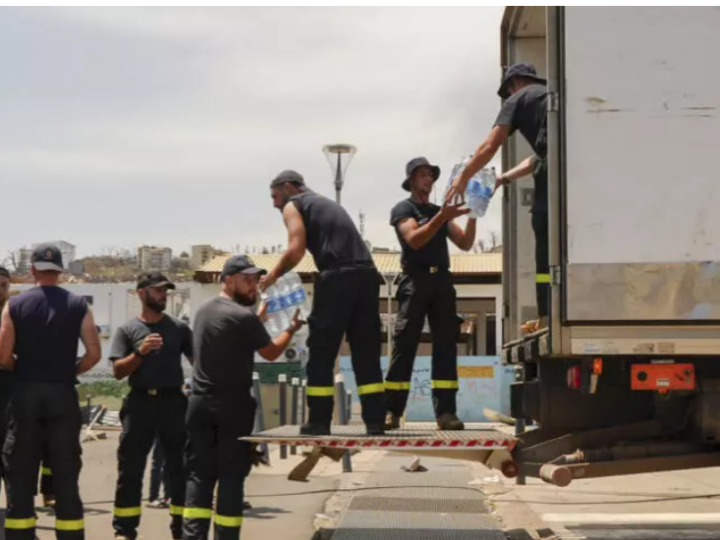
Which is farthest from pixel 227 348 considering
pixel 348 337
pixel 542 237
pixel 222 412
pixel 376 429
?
pixel 542 237

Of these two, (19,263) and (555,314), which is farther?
(19,263)

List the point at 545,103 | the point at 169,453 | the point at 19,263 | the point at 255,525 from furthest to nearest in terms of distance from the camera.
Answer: the point at 19,263 → the point at 255,525 → the point at 169,453 → the point at 545,103

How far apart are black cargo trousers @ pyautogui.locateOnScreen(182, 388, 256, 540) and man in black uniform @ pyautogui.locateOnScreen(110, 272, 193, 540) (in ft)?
2.68

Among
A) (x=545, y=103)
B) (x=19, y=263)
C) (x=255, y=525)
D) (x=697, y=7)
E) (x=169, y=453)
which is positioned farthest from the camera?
(x=19, y=263)

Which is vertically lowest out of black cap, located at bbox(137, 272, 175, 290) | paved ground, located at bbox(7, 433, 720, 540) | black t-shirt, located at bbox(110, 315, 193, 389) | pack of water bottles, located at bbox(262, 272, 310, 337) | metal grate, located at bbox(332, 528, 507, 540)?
paved ground, located at bbox(7, 433, 720, 540)

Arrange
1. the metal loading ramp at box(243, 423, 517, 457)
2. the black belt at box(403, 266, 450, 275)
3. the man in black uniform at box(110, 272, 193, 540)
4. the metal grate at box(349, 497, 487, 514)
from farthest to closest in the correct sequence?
the metal grate at box(349, 497, 487, 514), the black belt at box(403, 266, 450, 275), the man in black uniform at box(110, 272, 193, 540), the metal loading ramp at box(243, 423, 517, 457)

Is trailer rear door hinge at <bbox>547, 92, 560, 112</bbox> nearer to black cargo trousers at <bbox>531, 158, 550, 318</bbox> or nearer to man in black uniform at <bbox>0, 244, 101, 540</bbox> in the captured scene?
black cargo trousers at <bbox>531, 158, 550, 318</bbox>

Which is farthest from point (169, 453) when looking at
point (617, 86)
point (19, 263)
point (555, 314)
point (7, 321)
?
point (19, 263)

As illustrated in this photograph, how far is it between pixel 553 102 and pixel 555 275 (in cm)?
110

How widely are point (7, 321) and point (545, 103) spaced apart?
12.8 ft

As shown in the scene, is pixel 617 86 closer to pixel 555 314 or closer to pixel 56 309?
pixel 555 314

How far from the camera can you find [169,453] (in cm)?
695

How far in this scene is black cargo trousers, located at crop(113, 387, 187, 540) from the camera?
6.79m

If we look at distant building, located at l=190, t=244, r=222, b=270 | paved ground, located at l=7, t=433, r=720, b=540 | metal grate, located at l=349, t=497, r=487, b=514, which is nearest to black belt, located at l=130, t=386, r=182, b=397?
paved ground, located at l=7, t=433, r=720, b=540
